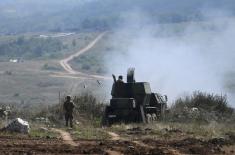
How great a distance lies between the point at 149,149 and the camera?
21078 mm

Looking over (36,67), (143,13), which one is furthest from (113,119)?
(143,13)

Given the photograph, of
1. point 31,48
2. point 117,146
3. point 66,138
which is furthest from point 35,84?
point 117,146

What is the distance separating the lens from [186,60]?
287 ft

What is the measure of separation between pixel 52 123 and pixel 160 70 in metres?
46.3

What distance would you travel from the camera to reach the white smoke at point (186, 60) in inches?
2943

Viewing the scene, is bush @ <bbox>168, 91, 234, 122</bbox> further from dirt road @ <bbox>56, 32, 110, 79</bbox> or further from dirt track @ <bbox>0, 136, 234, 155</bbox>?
dirt road @ <bbox>56, 32, 110, 79</bbox>

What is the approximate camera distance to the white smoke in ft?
245

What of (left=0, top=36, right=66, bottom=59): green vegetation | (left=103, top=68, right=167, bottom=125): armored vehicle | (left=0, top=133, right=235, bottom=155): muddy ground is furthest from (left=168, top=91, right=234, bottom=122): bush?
A: (left=0, top=36, right=66, bottom=59): green vegetation

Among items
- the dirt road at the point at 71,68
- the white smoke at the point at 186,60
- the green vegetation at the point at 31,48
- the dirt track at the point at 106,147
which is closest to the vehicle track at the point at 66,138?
the dirt track at the point at 106,147

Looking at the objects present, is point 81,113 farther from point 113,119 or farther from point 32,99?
point 32,99

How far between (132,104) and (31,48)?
13918cm

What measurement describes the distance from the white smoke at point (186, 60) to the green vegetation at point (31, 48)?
36374 mm

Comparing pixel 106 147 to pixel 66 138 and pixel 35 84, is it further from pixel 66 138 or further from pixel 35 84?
pixel 35 84

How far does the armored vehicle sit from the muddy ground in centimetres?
1135
